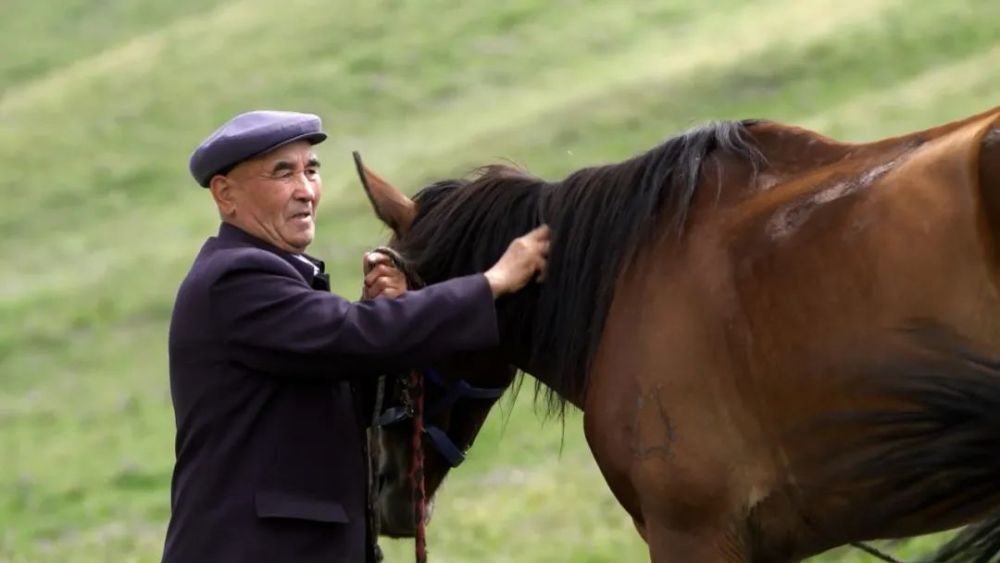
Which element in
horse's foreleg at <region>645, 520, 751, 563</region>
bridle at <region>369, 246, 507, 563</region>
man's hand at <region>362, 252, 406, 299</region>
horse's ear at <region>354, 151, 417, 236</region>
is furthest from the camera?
horse's ear at <region>354, 151, 417, 236</region>

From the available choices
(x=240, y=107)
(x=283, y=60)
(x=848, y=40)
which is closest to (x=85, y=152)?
(x=240, y=107)

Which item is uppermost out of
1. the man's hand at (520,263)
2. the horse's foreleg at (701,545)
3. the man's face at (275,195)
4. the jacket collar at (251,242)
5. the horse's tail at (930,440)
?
the man's face at (275,195)

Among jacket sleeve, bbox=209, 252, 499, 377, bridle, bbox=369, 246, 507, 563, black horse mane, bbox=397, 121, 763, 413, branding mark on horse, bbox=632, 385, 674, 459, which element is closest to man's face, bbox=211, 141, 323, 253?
jacket sleeve, bbox=209, 252, 499, 377

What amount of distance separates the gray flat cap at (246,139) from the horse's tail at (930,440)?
147 centimetres

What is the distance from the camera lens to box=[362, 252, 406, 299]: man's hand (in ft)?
12.9

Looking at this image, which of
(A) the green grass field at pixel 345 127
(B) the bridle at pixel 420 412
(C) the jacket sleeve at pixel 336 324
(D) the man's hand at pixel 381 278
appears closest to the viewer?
(C) the jacket sleeve at pixel 336 324

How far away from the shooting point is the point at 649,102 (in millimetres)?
21094

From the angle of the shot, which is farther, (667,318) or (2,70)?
(2,70)

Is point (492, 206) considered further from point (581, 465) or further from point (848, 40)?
point (848, 40)

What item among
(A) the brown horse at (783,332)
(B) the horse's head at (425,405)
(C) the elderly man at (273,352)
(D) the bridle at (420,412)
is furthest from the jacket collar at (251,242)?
(A) the brown horse at (783,332)

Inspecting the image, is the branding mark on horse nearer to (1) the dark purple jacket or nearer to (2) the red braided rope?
(1) the dark purple jacket

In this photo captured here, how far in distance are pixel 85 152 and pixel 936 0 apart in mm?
13656

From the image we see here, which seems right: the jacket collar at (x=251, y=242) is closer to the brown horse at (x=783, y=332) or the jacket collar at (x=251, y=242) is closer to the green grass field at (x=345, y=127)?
the brown horse at (x=783, y=332)

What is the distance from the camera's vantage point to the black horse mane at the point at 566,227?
12.3 ft
